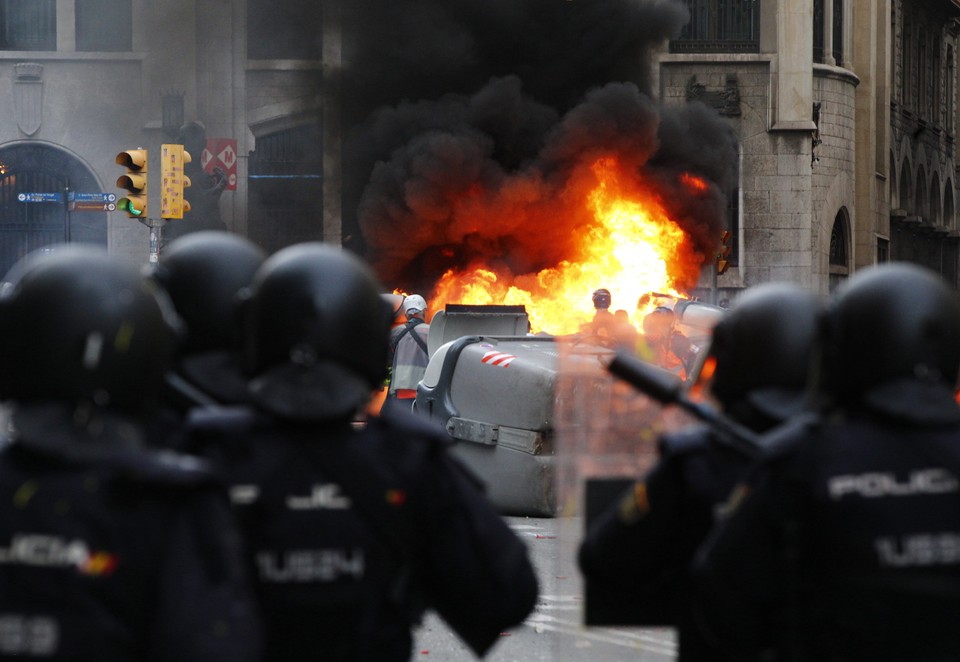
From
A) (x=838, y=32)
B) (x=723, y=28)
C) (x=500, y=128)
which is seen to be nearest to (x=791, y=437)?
(x=500, y=128)

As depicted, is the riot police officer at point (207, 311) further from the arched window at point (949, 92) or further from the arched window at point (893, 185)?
the arched window at point (949, 92)

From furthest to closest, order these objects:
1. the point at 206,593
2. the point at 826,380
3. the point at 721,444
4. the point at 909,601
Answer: the point at 721,444 < the point at 826,380 < the point at 909,601 < the point at 206,593

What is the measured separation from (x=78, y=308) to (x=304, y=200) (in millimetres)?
28907

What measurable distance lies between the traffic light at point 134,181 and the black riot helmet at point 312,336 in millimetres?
13272

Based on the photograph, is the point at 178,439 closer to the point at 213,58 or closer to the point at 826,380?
the point at 826,380

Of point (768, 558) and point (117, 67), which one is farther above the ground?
point (117, 67)

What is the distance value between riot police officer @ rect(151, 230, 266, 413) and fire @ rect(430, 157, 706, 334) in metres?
18.5

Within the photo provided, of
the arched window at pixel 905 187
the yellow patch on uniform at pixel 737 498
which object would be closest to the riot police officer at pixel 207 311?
the yellow patch on uniform at pixel 737 498

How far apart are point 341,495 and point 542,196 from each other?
20888mm

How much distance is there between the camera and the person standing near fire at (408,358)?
446 inches

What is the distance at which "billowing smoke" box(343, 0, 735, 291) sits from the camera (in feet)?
76.7

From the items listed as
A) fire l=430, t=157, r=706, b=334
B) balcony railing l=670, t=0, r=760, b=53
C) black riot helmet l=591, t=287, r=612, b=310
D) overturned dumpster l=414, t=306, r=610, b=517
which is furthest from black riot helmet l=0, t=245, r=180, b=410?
balcony railing l=670, t=0, r=760, b=53

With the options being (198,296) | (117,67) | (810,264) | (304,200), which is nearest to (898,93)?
(810,264)

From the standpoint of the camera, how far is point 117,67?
31406 mm
